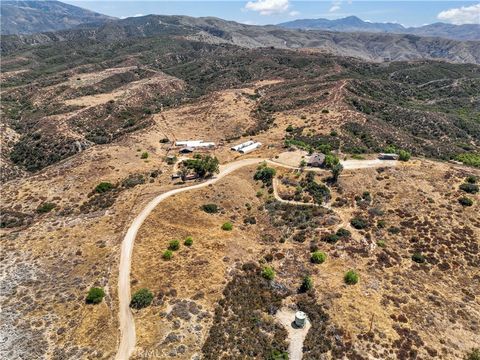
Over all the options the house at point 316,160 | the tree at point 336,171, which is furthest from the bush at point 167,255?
the house at point 316,160

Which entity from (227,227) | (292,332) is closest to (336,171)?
(227,227)

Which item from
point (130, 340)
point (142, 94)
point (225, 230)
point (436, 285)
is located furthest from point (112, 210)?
point (142, 94)

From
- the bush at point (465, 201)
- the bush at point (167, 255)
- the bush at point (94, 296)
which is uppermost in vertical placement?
the bush at point (465, 201)

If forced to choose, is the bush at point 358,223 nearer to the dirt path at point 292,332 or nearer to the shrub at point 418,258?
the shrub at point 418,258

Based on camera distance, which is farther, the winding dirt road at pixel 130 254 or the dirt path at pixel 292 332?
the dirt path at pixel 292 332

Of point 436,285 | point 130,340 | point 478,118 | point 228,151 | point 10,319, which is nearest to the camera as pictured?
point 130,340

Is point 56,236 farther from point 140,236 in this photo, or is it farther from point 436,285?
point 436,285

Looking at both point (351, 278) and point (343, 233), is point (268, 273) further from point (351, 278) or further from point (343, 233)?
point (343, 233)
